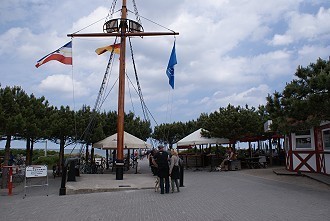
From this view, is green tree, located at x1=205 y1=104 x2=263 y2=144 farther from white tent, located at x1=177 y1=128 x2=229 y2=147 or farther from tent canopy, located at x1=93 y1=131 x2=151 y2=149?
tent canopy, located at x1=93 y1=131 x2=151 y2=149

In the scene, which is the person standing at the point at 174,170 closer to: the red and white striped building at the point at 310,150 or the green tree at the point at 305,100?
the green tree at the point at 305,100

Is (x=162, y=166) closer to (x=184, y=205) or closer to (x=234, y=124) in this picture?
(x=184, y=205)

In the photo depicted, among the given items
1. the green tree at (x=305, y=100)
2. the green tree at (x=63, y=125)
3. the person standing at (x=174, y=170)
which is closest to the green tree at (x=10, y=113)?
the green tree at (x=63, y=125)

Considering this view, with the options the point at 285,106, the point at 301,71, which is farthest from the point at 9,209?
the point at 301,71

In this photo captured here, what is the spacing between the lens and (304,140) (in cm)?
1686

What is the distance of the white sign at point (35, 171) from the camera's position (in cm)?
1100

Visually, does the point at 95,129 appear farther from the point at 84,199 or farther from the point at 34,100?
the point at 84,199

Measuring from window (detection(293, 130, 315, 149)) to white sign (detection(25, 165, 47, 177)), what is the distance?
13.5 meters

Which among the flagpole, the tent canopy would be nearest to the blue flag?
the flagpole

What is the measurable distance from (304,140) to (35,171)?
1396cm

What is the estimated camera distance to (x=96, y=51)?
17.5 metres

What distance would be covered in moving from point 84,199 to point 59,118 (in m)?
9.95

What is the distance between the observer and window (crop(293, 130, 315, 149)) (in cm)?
1620

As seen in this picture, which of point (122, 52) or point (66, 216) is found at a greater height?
point (122, 52)
